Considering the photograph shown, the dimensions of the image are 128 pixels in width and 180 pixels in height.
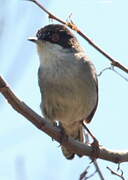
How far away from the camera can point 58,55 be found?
5.51m

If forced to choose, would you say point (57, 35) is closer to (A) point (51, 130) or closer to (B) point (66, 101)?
(B) point (66, 101)

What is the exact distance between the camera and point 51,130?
375 centimetres

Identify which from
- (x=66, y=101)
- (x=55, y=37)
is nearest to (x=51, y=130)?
(x=66, y=101)

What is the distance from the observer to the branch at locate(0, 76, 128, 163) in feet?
11.5

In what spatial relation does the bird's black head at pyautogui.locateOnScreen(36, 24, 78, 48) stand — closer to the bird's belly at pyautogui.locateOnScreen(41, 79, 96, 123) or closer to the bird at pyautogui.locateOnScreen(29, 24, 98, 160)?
the bird at pyautogui.locateOnScreen(29, 24, 98, 160)

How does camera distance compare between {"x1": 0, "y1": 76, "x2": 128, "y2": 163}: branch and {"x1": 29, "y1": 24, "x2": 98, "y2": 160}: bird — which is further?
{"x1": 29, "y1": 24, "x2": 98, "y2": 160}: bird

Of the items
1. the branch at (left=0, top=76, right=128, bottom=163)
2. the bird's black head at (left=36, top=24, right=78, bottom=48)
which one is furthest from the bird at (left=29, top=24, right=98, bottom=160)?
the branch at (left=0, top=76, right=128, bottom=163)

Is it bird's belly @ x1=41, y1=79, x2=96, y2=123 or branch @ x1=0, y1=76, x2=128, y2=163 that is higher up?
branch @ x1=0, y1=76, x2=128, y2=163

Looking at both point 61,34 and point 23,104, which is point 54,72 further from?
point 23,104

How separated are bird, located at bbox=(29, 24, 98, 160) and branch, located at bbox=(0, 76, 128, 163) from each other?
1070 millimetres

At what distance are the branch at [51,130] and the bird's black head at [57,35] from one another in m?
1.85

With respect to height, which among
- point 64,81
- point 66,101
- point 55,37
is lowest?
point 66,101

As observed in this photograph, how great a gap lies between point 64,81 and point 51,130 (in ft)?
5.34

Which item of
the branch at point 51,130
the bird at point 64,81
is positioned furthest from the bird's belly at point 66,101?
the branch at point 51,130
